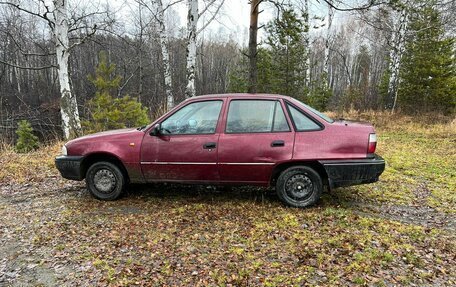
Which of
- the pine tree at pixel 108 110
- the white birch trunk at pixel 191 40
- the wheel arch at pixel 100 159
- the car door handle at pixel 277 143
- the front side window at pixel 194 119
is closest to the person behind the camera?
the car door handle at pixel 277 143

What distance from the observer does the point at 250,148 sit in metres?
5.09

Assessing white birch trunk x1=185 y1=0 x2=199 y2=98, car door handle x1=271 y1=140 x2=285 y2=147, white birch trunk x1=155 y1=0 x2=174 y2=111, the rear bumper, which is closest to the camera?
the rear bumper

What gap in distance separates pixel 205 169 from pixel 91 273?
224 cm

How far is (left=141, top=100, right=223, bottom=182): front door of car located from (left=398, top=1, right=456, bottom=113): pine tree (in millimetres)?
16597

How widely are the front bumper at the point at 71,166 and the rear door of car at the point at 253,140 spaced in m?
2.45

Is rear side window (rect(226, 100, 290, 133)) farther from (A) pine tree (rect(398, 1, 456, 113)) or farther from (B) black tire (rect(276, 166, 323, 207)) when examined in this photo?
(A) pine tree (rect(398, 1, 456, 113))

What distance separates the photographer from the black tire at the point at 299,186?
512 centimetres

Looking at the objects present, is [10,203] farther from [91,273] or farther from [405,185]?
[405,185]

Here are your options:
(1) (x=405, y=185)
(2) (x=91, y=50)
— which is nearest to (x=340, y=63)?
(2) (x=91, y=50)

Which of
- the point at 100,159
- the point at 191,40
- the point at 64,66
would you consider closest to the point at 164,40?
the point at 191,40

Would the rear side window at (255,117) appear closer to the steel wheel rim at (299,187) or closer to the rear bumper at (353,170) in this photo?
the steel wheel rim at (299,187)

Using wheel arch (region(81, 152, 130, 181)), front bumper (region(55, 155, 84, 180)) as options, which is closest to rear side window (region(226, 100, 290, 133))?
wheel arch (region(81, 152, 130, 181))

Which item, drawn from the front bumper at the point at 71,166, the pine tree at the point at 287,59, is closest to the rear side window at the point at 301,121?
the front bumper at the point at 71,166

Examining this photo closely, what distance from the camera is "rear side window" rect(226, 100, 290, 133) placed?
514cm
